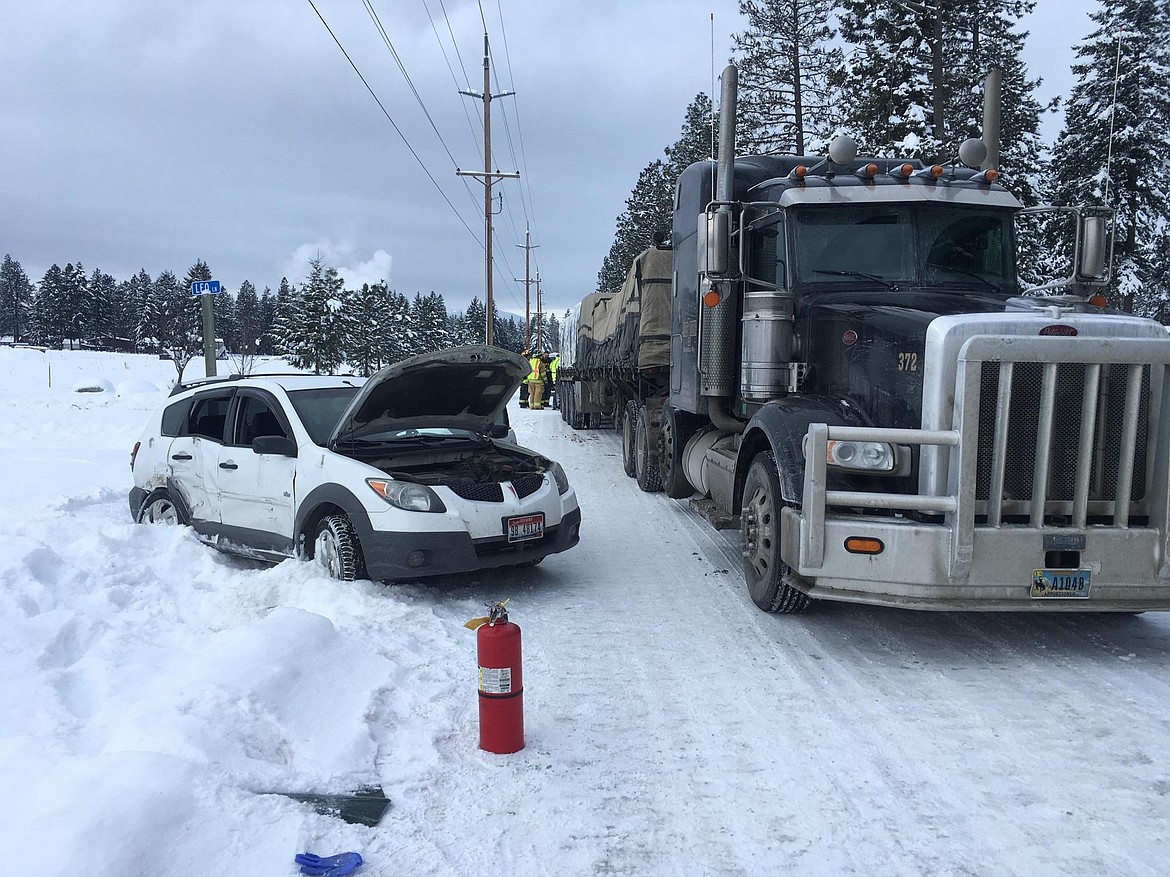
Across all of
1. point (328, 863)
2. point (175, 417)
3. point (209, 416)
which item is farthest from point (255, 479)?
point (328, 863)

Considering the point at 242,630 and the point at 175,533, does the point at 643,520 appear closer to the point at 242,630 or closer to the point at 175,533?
the point at 175,533

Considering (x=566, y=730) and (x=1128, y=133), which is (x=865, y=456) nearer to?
(x=566, y=730)

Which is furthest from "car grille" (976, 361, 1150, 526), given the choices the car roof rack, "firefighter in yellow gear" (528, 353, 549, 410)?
"firefighter in yellow gear" (528, 353, 549, 410)

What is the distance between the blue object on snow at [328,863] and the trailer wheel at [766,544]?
127 inches

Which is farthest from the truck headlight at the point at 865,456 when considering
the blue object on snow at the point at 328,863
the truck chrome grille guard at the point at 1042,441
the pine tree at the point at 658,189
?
the pine tree at the point at 658,189

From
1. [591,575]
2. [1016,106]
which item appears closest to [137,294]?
[1016,106]

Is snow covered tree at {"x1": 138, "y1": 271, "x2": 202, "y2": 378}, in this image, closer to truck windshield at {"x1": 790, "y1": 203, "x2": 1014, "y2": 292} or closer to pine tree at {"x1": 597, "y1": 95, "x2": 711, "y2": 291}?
pine tree at {"x1": 597, "y1": 95, "x2": 711, "y2": 291}

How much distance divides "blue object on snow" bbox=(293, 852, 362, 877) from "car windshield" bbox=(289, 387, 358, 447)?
3.88m

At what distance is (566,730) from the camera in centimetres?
408

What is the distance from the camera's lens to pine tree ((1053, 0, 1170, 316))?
484 inches

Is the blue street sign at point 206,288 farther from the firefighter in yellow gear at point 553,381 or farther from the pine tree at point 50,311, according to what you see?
the pine tree at point 50,311

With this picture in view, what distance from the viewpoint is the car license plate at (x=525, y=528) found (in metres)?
6.18

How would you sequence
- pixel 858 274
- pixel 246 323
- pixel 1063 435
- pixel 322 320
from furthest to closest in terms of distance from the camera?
pixel 246 323
pixel 322 320
pixel 858 274
pixel 1063 435

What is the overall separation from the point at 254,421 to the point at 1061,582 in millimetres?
6026
